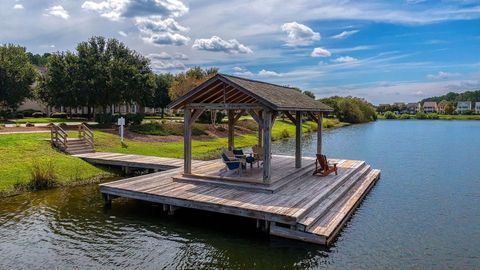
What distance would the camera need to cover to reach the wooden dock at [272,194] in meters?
10.4

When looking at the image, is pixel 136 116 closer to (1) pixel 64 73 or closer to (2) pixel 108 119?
(2) pixel 108 119

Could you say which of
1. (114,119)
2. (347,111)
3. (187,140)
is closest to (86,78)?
(114,119)

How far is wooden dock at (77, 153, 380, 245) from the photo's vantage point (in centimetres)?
1041

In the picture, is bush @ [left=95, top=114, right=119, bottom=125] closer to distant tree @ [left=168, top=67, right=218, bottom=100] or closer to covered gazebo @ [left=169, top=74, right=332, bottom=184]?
distant tree @ [left=168, top=67, right=218, bottom=100]

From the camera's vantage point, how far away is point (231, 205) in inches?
436

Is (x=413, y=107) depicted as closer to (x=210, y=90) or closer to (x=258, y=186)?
(x=210, y=90)

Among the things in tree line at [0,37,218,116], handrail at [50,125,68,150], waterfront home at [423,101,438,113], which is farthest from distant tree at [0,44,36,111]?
waterfront home at [423,101,438,113]

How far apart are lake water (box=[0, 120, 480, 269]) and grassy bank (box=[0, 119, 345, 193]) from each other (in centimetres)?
168

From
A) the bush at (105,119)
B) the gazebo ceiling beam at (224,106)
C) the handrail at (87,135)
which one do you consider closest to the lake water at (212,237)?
the gazebo ceiling beam at (224,106)

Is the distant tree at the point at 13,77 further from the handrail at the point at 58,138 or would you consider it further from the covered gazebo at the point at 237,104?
the covered gazebo at the point at 237,104

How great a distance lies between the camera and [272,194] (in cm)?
1246

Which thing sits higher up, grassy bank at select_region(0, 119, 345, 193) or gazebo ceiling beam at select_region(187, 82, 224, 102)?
gazebo ceiling beam at select_region(187, 82, 224, 102)

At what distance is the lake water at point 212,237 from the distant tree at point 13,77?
2939cm

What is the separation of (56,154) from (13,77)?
25.3 metres
